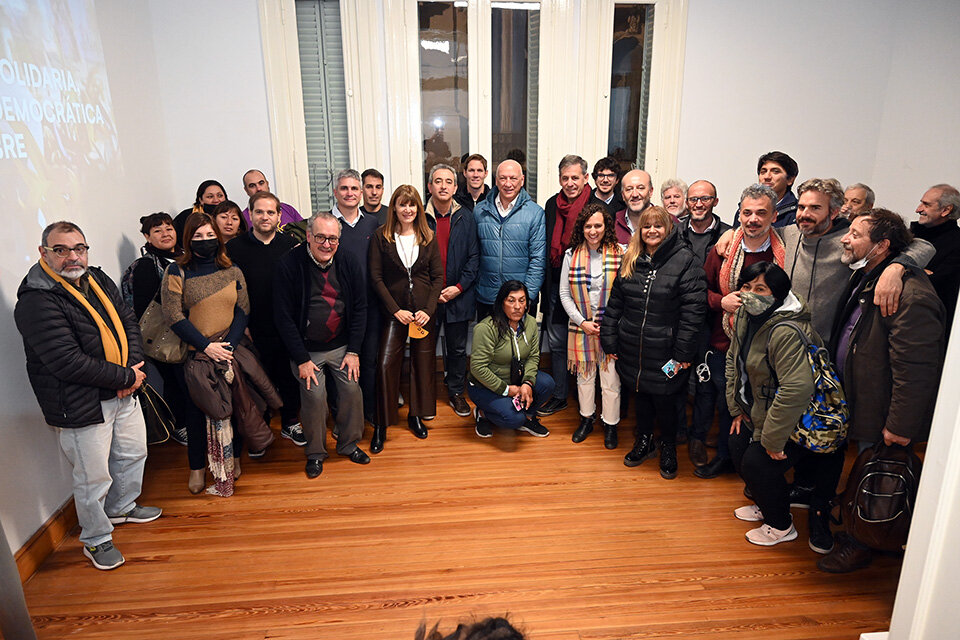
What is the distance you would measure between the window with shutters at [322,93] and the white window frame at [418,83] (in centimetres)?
10

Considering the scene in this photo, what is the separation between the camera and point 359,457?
12.4 feet

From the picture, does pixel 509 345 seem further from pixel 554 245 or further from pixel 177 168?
pixel 177 168

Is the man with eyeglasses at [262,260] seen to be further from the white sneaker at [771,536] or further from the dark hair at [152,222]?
the white sneaker at [771,536]

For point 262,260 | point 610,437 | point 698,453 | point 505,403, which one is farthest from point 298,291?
point 698,453

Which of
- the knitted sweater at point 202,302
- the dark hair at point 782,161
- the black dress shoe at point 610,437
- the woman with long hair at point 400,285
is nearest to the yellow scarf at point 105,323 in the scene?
the knitted sweater at point 202,302

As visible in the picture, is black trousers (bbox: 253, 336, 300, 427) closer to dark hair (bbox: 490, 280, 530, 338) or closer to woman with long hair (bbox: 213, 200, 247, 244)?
woman with long hair (bbox: 213, 200, 247, 244)

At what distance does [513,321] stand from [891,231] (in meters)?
2.10

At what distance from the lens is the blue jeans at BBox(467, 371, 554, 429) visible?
394 centimetres

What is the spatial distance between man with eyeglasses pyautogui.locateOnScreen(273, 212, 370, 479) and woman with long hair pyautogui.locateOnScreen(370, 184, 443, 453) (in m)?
0.21

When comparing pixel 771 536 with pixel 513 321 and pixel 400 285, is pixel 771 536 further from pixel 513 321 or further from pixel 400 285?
pixel 400 285

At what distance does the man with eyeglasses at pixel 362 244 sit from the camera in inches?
153

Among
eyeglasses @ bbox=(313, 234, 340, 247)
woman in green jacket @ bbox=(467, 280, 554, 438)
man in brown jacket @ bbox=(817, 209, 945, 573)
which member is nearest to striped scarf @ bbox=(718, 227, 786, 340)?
man in brown jacket @ bbox=(817, 209, 945, 573)

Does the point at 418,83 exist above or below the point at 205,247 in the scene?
above

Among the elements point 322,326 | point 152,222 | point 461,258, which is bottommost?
point 322,326
